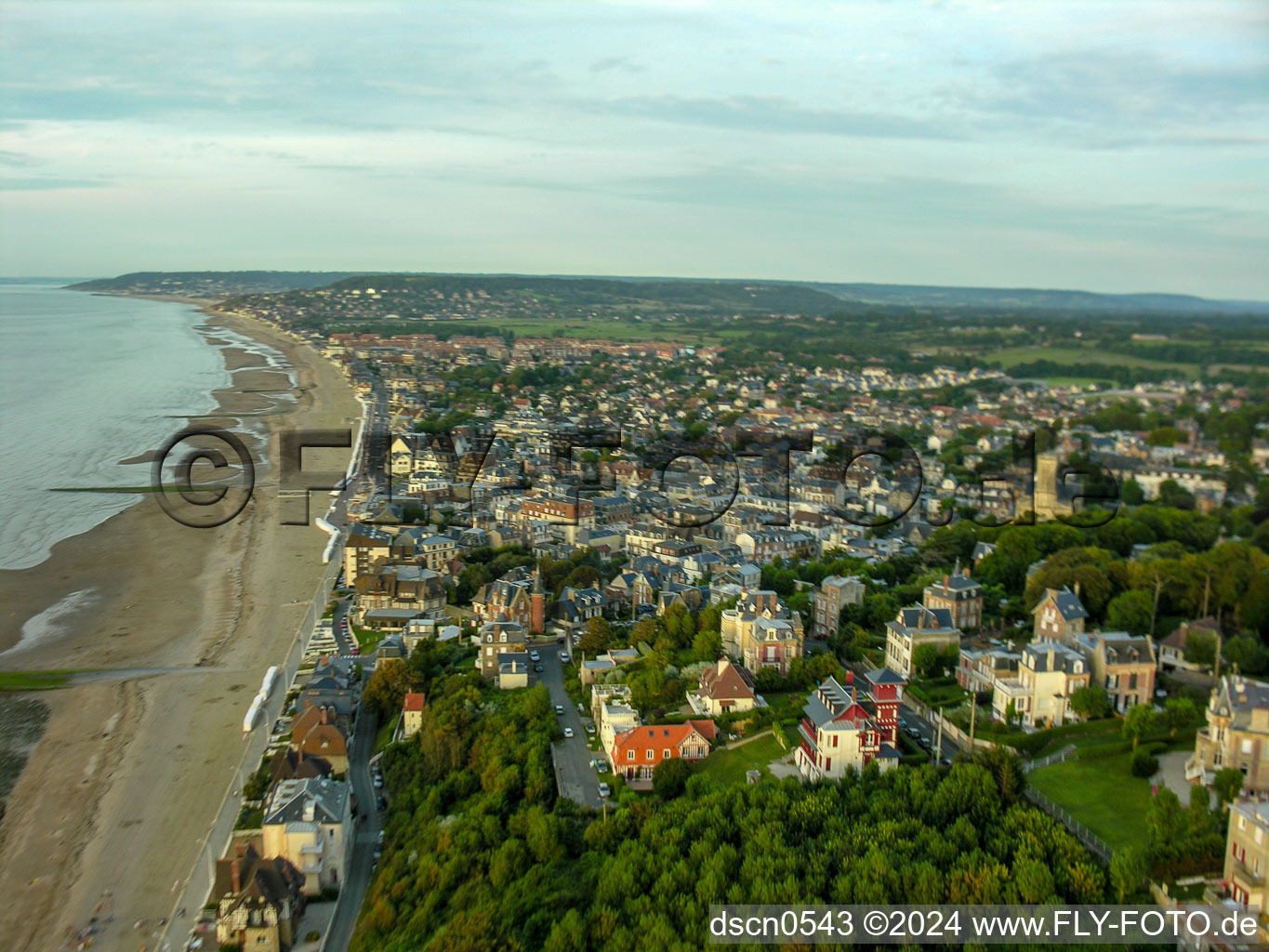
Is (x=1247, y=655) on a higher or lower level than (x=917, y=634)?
higher

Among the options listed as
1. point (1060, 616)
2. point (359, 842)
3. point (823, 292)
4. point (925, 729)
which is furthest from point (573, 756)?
point (823, 292)

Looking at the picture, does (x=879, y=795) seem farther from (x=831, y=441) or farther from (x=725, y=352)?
(x=725, y=352)

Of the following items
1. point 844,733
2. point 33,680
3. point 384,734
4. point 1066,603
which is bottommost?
point 33,680

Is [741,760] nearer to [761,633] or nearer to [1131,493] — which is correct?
[761,633]

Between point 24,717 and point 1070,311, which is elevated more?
point 1070,311

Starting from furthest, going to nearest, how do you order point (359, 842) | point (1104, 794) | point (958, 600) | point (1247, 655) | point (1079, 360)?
point (1079, 360) → point (958, 600) → point (1247, 655) → point (359, 842) → point (1104, 794)

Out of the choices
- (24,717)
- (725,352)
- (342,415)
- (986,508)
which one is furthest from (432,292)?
(24,717)
